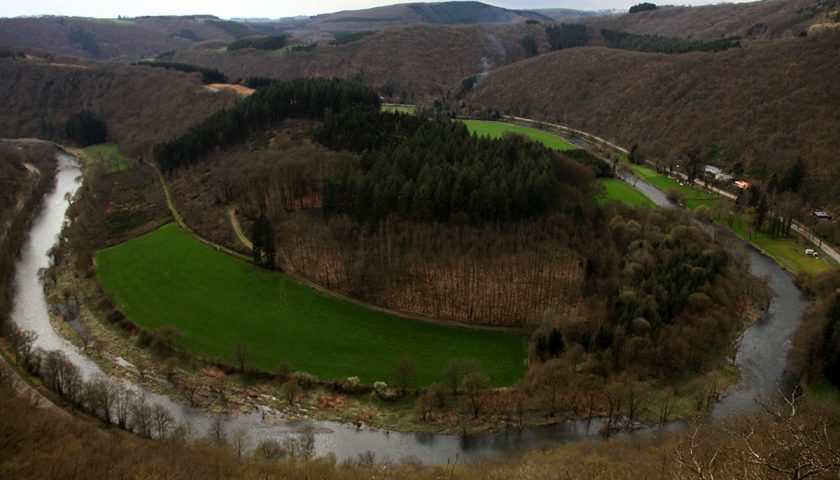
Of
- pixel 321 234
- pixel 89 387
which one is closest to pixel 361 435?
pixel 89 387

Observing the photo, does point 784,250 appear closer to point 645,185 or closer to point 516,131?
point 645,185

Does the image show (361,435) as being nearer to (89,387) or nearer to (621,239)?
(89,387)

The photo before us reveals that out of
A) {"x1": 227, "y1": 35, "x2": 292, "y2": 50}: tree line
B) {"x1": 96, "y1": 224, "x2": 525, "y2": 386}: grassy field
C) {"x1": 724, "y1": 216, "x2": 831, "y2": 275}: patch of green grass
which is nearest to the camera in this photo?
{"x1": 96, "y1": 224, "x2": 525, "y2": 386}: grassy field

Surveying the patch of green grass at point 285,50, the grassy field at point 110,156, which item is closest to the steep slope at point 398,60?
the patch of green grass at point 285,50

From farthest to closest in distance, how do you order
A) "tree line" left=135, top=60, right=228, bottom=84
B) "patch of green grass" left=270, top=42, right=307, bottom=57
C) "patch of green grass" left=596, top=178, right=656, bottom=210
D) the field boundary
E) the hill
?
"patch of green grass" left=270, top=42, right=307, bottom=57
the hill
"tree line" left=135, top=60, right=228, bottom=84
"patch of green grass" left=596, top=178, right=656, bottom=210
the field boundary

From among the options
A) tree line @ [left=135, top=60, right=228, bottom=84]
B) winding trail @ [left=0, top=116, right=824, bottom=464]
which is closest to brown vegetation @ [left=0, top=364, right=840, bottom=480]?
winding trail @ [left=0, top=116, right=824, bottom=464]

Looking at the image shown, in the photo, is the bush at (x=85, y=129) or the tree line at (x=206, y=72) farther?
the tree line at (x=206, y=72)

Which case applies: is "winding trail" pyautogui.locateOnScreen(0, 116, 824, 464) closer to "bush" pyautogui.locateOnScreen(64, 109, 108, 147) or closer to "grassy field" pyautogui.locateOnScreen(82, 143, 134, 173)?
"grassy field" pyautogui.locateOnScreen(82, 143, 134, 173)

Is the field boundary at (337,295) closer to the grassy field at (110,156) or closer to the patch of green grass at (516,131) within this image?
the grassy field at (110,156)
